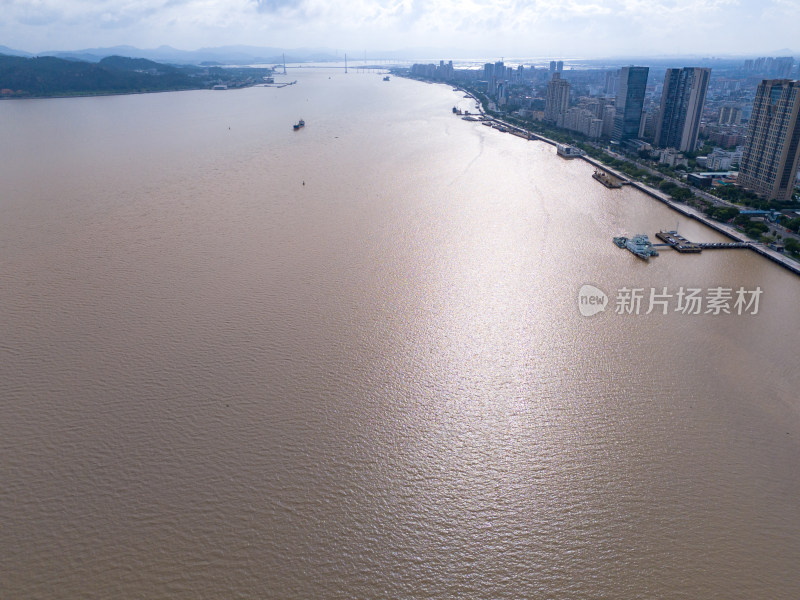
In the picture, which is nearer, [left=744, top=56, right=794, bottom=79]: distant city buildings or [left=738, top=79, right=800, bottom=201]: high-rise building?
[left=738, top=79, right=800, bottom=201]: high-rise building

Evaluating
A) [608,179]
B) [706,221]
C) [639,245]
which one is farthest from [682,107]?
[639,245]

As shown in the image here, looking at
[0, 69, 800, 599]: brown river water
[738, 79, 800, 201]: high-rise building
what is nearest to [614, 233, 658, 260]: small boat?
Result: [0, 69, 800, 599]: brown river water

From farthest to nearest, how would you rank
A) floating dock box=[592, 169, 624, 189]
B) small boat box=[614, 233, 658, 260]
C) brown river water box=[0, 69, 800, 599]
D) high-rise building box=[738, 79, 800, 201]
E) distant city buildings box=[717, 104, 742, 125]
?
distant city buildings box=[717, 104, 742, 125], floating dock box=[592, 169, 624, 189], high-rise building box=[738, 79, 800, 201], small boat box=[614, 233, 658, 260], brown river water box=[0, 69, 800, 599]

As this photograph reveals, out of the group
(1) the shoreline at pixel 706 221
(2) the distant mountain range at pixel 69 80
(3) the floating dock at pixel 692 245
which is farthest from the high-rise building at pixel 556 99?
(2) the distant mountain range at pixel 69 80

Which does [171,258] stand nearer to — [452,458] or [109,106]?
[452,458]

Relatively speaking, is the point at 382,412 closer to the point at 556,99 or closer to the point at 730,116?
the point at 556,99

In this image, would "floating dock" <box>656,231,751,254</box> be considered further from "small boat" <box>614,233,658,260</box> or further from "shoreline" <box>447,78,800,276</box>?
"small boat" <box>614,233,658,260</box>
